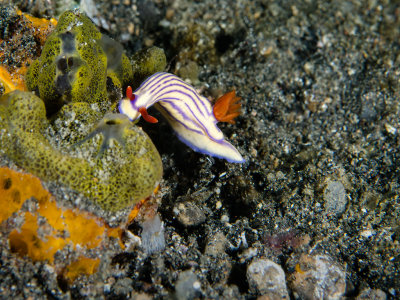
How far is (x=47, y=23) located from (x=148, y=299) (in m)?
2.45

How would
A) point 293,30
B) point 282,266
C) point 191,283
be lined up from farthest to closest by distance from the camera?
point 293,30 < point 282,266 < point 191,283

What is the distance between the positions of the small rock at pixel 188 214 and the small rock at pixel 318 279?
896mm

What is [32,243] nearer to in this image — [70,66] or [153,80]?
[70,66]

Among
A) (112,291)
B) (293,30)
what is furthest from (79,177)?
(293,30)

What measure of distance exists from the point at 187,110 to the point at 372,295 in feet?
7.18

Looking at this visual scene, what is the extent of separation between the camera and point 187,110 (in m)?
2.81

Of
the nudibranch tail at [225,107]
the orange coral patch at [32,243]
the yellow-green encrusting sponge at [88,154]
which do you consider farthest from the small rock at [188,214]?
the orange coral patch at [32,243]

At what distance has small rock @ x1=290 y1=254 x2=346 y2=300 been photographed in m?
2.37

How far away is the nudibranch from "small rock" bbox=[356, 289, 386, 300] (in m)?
1.50

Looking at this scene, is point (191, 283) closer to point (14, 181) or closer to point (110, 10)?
point (14, 181)

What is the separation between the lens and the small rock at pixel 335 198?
2848mm

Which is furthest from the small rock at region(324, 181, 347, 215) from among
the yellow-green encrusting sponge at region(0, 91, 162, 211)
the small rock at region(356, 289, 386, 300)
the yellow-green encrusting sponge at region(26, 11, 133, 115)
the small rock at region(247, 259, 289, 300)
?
the yellow-green encrusting sponge at region(26, 11, 133, 115)

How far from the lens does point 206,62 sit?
149 inches

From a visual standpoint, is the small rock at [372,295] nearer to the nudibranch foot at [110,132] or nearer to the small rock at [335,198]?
the small rock at [335,198]
